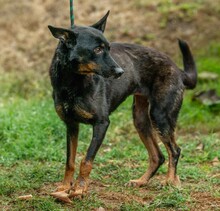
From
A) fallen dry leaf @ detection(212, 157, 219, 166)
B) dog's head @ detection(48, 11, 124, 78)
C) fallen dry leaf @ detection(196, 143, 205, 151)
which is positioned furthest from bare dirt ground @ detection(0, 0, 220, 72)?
dog's head @ detection(48, 11, 124, 78)

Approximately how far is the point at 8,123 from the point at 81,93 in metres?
3.11

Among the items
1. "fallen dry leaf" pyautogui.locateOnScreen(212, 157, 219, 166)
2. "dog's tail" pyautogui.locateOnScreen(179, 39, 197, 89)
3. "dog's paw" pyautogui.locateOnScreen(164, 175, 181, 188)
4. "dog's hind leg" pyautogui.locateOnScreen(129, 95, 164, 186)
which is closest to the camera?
"dog's paw" pyautogui.locateOnScreen(164, 175, 181, 188)

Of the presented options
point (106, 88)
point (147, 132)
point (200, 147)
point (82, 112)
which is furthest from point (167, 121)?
point (200, 147)

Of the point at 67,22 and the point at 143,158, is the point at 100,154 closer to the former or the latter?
the point at 143,158

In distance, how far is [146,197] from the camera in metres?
6.93

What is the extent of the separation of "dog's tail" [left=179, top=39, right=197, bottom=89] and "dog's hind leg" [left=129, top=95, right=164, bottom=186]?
58cm

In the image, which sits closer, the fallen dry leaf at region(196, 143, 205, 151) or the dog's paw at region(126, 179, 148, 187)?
the dog's paw at region(126, 179, 148, 187)

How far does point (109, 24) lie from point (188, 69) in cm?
657

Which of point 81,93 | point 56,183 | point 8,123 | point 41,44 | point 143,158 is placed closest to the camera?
point 81,93

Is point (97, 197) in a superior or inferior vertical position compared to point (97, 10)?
superior

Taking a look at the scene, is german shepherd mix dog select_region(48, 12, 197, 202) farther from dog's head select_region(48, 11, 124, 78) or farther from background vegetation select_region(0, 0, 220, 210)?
background vegetation select_region(0, 0, 220, 210)

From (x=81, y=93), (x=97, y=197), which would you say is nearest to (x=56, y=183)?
(x=97, y=197)

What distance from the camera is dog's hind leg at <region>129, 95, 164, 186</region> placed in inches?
310

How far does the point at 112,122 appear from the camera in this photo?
34.5 feet
